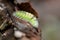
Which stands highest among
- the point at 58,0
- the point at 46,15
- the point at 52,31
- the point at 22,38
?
the point at 58,0

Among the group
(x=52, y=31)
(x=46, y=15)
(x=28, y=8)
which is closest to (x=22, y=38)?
(x=28, y=8)

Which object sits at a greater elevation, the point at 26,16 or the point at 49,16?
the point at 49,16

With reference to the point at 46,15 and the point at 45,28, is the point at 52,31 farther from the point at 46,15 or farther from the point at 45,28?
the point at 46,15

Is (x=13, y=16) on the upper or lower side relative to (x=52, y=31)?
lower

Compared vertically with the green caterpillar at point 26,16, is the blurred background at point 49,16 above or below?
above

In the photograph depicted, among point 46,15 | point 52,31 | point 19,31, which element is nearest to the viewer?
point 19,31

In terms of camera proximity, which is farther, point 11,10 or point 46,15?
point 46,15

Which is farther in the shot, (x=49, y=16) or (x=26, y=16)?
(x=49, y=16)

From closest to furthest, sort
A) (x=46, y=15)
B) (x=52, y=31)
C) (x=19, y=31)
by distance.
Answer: (x=19, y=31) < (x=52, y=31) < (x=46, y=15)

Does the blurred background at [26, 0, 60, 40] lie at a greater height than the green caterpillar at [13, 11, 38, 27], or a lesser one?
greater

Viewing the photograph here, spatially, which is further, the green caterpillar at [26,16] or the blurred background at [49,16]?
the blurred background at [49,16]

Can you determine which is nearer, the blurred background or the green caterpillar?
the green caterpillar
